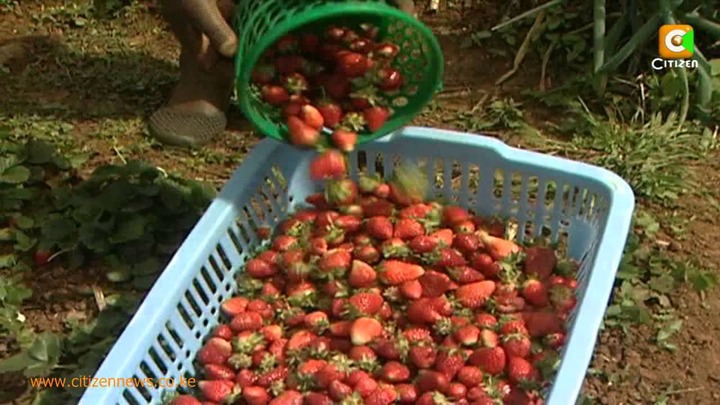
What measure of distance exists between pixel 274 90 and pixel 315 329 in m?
0.39

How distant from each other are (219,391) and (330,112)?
474 mm

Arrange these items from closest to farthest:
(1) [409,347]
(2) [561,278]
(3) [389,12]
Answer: (3) [389,12] → (1) [409,347] → (2) [561,278]

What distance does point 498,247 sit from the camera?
5.73 feet

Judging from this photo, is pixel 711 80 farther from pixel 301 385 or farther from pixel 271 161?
pixel 301 385

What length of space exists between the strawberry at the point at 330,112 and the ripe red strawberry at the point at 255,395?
0.44 m

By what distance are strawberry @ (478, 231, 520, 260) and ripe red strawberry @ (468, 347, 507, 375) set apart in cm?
21

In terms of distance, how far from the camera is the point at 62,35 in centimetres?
264

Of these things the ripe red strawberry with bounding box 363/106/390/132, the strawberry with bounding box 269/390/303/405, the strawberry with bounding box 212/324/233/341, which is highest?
the ripe red strawberry with bounding box 363/106/390/132

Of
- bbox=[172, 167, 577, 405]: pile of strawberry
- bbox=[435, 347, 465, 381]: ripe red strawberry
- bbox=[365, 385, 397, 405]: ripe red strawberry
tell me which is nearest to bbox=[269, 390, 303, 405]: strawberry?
bbox=[172, 167, 577, 405]: pile of strawberry

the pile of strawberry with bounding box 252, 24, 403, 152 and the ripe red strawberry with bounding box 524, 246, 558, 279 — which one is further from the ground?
the pile of strawberry with bounding box 252, 24, 403, 152

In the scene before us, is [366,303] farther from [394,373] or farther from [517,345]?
[517,345]

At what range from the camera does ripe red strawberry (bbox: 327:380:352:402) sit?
155cm

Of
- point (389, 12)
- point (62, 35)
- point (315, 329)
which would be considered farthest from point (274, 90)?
point (62, 35)

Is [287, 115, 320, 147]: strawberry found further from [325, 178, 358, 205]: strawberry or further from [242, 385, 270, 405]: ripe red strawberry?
[242, 385, 270, 405]: ripe red strawberry
